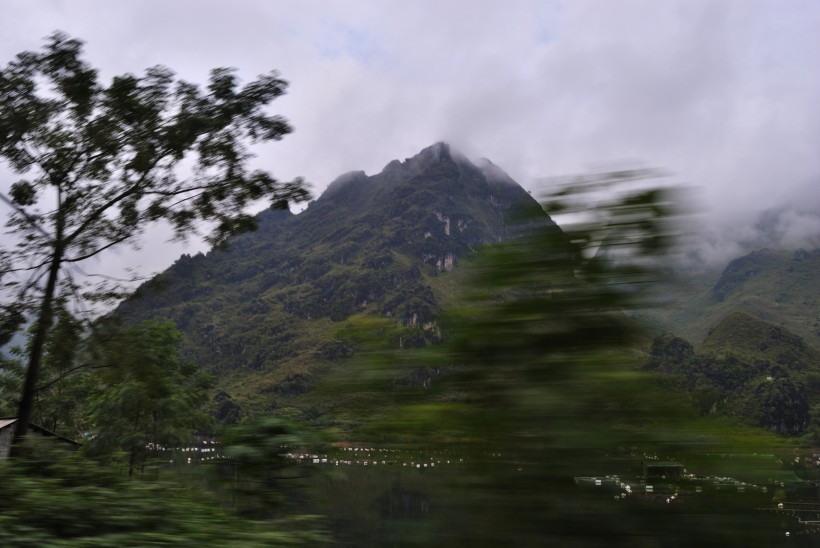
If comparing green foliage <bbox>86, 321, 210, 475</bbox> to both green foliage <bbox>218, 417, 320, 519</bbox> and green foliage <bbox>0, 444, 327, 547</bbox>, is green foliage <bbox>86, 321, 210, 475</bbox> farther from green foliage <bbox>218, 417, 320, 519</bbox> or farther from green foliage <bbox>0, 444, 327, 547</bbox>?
green foliage <bbox>218, 417, 320, 519</bbox>

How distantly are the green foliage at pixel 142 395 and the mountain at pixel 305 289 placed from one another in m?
0.70

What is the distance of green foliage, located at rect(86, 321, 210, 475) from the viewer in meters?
8.41

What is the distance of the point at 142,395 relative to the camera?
36.8 ft

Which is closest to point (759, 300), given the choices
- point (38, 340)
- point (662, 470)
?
point (38, 340)

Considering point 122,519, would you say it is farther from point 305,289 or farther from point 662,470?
point 305,289

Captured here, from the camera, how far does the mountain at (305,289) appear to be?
7.89 feet

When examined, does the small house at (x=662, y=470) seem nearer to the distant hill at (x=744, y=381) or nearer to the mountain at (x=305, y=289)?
the distant hill at (x=744, y=381)

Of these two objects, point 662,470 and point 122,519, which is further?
point 122,519

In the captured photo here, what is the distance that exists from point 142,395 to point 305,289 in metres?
132

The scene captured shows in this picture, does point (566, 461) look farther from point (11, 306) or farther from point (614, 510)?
point (11, 306)

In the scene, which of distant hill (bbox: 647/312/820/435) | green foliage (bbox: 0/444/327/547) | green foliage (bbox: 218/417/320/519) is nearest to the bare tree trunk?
green foliage (bbox: 0/444/327/547)

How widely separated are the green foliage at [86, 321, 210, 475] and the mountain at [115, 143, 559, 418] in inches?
27.6

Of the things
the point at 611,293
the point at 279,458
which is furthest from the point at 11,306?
the point at 611,293

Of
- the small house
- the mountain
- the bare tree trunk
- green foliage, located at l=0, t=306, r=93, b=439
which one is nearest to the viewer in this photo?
the small house
